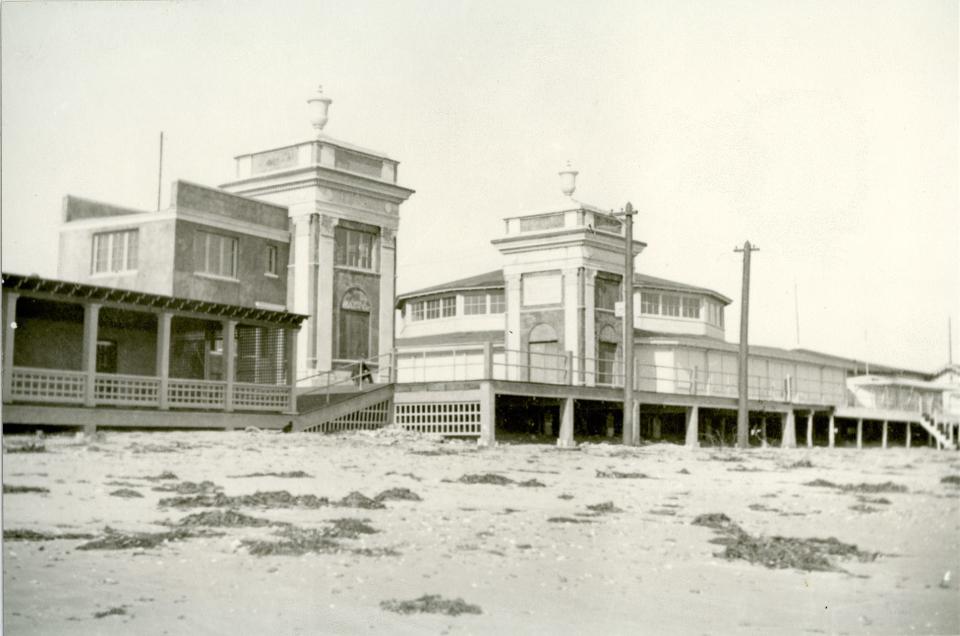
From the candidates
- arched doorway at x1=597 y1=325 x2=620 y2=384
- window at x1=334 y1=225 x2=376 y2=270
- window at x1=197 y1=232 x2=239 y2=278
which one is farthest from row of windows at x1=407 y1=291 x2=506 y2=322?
window at x1=334 y1=225 x2=376 y2=270

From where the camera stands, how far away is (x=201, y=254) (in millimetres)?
10562

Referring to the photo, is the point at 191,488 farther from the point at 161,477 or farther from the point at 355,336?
the point at 355,336

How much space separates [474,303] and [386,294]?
29.1 ft

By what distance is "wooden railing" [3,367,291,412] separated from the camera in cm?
784

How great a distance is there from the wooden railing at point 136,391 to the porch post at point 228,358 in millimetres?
54

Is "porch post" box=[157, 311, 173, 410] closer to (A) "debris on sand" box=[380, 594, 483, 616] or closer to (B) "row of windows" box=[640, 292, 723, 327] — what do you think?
(A) "debris on sand" box=[380, 594, 483, 616]

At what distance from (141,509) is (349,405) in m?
3.81

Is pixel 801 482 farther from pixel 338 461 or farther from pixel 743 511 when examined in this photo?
pixel 338 461

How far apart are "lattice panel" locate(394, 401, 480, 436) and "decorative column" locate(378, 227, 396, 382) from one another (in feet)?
3.41

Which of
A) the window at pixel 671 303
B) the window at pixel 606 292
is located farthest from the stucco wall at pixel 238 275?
the window at pixel 671 303

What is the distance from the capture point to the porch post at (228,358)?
960 cm

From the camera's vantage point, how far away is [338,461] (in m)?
8.48

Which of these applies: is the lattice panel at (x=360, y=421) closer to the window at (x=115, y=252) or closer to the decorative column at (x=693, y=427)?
the window at (x=115, y=252)

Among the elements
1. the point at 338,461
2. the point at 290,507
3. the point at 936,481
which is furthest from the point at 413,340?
the point at 936,481
